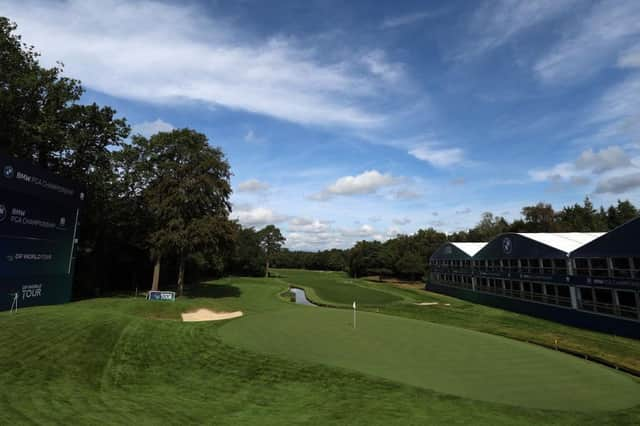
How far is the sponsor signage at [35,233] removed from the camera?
1752 centimetres

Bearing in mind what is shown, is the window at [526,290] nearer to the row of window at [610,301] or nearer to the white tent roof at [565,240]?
the white tent roof at [565,240]

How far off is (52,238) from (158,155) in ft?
59.4

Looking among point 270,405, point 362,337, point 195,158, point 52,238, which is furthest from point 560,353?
point 195,158

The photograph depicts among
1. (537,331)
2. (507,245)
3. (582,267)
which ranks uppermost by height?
(507,245)

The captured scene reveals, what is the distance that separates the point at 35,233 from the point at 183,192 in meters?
15.4

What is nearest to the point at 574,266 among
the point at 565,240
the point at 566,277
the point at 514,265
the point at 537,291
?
the point at 566,277

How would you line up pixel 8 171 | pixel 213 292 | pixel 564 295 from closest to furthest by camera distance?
pixel 8 171 → pixel 564 295 → pixel 213 292

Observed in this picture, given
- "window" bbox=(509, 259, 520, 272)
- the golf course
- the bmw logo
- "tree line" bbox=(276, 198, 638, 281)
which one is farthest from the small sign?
"tree line" bbox=(276, 198, 638, 281)

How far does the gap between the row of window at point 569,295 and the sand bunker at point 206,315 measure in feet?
98.6

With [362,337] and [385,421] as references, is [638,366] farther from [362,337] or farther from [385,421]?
[385,421]

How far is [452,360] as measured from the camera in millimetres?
16797

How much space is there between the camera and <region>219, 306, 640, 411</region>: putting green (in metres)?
12.6

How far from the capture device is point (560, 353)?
19.6 meters

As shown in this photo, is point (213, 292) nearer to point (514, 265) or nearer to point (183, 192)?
point (183, 192)
